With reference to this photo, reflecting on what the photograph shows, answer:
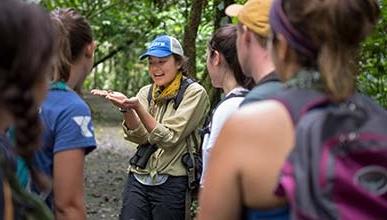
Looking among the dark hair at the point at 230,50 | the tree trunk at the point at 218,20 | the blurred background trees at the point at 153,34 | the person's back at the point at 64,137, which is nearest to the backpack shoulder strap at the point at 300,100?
the person's back at the point at 64,137

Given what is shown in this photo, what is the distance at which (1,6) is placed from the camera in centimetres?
162

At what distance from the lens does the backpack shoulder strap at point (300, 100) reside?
1992mm

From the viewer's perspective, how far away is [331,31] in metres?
2.00

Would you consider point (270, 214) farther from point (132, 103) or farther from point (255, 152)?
point (132, 103)

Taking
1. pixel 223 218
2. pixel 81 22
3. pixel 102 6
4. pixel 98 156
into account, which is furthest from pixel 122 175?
pixel 223 218

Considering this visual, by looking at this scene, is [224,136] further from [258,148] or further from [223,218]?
[223,218]

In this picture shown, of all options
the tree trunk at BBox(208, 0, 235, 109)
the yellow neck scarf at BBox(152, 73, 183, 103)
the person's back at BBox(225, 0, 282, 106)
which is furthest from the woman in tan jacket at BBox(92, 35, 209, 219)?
the person's back at BBox(225, 0, 282, 106)

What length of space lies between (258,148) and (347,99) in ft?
0.88

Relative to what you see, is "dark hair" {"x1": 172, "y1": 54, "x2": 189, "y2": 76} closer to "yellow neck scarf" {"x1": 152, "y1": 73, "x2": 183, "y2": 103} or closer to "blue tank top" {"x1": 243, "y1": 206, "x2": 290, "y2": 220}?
"yellow neck scarf" {"x1": 152, "y1": 73, "x2": 183, "y2": 103}

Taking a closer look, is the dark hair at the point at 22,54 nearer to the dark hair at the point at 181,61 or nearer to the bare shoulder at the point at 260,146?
the bare shoulder at the point at 260,146

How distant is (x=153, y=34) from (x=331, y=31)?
503 inches

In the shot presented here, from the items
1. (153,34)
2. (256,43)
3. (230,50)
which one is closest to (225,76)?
(230,50)

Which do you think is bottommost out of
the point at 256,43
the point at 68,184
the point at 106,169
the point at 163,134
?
the point at 106,169

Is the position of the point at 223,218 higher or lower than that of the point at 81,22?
lower
